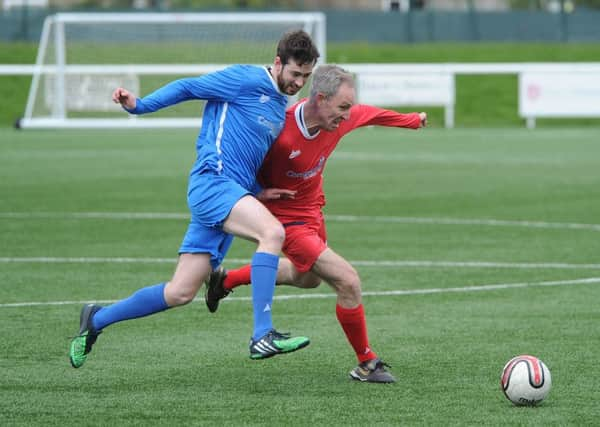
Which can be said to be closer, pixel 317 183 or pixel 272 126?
pixel 272 126

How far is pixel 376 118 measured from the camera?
24.8 feet

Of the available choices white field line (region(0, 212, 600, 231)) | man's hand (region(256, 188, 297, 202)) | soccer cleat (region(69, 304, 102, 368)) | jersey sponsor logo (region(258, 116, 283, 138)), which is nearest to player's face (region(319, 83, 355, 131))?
jersey sponsor logo (region(258, 116, 283, 138))

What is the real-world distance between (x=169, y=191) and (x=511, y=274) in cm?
859

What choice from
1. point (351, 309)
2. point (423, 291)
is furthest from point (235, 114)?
point (423, 291)

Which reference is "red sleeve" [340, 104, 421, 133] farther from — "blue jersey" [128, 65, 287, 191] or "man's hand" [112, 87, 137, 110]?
"man's hand" [112, 87, 137, 110]

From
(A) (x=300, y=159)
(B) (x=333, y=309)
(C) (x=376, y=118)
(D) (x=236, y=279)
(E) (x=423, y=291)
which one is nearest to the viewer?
(A) (x=300, y=159)

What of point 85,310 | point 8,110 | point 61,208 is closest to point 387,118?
point 85,310

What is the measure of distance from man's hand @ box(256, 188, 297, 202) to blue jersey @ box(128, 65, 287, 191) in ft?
0.47

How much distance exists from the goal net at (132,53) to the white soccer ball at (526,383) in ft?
61.5

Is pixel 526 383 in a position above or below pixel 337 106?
below

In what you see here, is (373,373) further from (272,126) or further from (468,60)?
(468,60)

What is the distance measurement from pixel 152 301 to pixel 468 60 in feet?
122

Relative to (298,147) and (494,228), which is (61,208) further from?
(298,147)

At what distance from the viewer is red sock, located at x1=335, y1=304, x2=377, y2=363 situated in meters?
7.06
